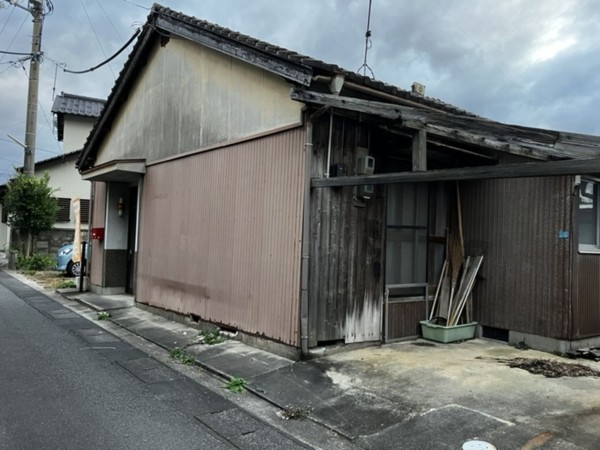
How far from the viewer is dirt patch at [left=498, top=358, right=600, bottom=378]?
5363mm

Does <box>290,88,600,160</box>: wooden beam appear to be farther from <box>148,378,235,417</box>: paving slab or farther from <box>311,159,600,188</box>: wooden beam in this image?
<box>148,378,235,417</box>: paving slab

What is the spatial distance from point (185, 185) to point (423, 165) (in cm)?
556

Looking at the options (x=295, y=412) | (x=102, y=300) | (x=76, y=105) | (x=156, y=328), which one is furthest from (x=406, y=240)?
(x=76, y=105)

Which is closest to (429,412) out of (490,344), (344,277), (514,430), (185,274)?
(514,430)

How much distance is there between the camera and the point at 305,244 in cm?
597

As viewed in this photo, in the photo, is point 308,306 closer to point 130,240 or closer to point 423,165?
point 423,165

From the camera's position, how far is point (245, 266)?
707 cm

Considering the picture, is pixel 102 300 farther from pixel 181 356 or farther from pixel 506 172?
pixel 506 172

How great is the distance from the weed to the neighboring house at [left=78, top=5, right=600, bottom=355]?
1.19 m

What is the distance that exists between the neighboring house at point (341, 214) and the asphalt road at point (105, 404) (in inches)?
61.1

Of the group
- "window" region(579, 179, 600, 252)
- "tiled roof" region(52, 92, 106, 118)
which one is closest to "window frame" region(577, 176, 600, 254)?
"window" region(579, 179, 600, 252)

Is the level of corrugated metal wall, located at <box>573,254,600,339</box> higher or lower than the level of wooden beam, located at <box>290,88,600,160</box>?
lower

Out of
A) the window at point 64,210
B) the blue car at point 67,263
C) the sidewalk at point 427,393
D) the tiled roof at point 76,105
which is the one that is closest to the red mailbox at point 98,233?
the blue car at point 67,263

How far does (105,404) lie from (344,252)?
11.1 ft
